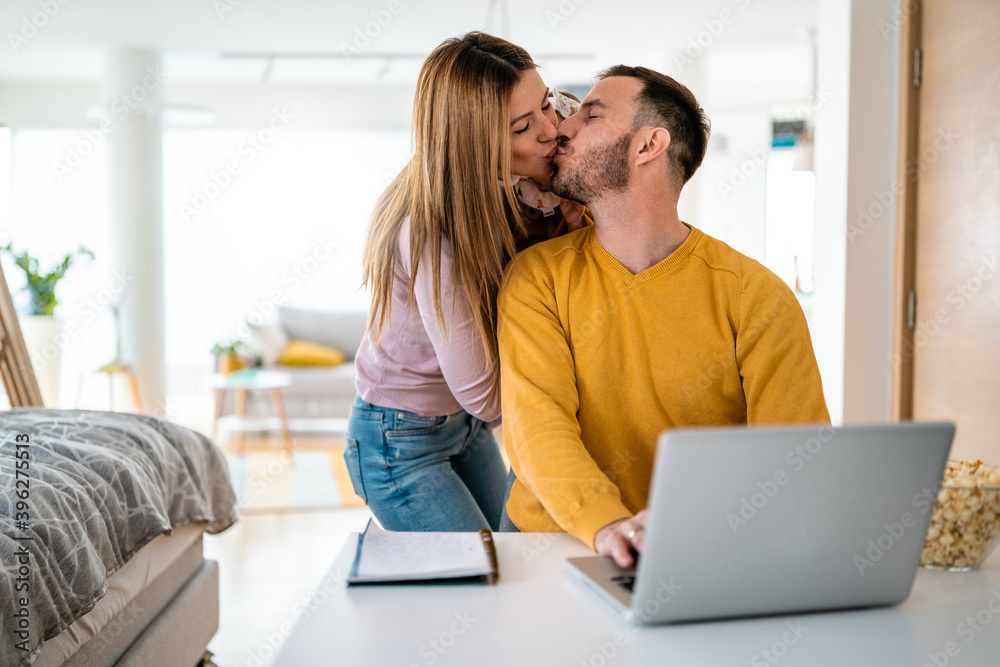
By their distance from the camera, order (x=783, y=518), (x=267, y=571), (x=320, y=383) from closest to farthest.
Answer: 1. (x=783, y=518)
2. (x=267, y=571)
3. (x=320, y=383)

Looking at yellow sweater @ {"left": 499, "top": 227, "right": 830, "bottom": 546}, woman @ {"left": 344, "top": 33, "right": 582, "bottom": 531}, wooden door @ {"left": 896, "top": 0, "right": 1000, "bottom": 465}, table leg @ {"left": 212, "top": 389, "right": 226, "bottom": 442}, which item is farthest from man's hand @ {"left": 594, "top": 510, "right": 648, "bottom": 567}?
table leg @ {"left": 212, "top": 389, "right": 226, "bottom": 442}

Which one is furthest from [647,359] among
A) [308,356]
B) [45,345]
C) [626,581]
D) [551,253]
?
[45,345]

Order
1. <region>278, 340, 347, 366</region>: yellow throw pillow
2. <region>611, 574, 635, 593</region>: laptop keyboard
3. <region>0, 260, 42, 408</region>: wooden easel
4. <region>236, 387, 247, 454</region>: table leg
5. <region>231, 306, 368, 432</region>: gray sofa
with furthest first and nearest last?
1. <region>278, 340, 347, 366</region>: yellow throw pillow
2. <region>231, 306, 368, 432</region>: gray sofa
3. <region>236, 387, 247, 454</region>: table leg
4. <region>0, 260, 42, 408</region>: wooden easel
5. <region>611, 574, 635, 593</region>: laptop keyboard

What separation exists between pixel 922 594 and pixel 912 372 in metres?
2.28

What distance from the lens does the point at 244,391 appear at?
5.60 metres

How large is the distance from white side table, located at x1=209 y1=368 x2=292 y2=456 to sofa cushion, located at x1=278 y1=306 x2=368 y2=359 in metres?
0.88

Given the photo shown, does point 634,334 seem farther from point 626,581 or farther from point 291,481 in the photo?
point 291,481

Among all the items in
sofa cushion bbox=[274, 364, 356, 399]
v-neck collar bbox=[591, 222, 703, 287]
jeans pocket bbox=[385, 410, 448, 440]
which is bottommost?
sofa cushion bbox=[274, 364, 356, 399]

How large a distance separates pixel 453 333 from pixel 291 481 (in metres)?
3.43

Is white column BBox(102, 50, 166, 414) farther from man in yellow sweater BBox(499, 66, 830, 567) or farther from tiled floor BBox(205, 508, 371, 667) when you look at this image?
man in yellow sweater BBox(499, 66, 830, 567)

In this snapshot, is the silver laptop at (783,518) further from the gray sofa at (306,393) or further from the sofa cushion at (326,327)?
the sofa cushion at (326,327)

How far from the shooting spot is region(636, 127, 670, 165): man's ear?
4.97ft

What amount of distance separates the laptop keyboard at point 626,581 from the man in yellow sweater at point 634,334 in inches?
11.6

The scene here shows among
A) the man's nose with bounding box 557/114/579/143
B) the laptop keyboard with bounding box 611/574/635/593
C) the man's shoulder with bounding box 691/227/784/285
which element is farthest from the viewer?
the man's nose with bounding box 557/114/579/143
